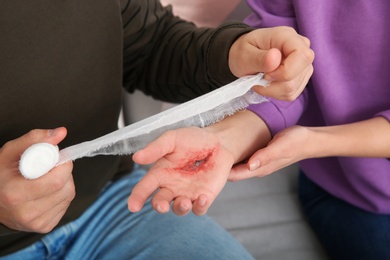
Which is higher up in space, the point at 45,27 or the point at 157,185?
the point at 45,27

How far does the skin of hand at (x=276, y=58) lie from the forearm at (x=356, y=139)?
0.38ft

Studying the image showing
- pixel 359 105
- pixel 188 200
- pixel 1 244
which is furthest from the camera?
pixel 359 105

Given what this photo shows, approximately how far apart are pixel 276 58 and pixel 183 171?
151mm

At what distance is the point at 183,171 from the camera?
45 cm

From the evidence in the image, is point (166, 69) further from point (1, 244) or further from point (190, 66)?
point (1, 244)

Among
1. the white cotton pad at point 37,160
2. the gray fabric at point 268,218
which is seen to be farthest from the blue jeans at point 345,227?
the white cotton pad at point 37,160

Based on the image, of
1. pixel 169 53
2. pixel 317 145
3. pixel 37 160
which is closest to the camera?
pixel 37 160

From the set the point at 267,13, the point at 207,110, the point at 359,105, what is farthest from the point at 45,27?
the point at 359,105

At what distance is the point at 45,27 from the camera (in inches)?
19.7

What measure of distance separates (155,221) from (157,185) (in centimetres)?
19

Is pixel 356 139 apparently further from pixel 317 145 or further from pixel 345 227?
pixel 345 227

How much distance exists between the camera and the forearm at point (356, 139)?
58 cm

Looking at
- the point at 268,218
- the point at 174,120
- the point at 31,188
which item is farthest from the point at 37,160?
the point at 268,218

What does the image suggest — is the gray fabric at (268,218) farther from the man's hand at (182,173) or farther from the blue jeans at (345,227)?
the man's hand at (182,173)
